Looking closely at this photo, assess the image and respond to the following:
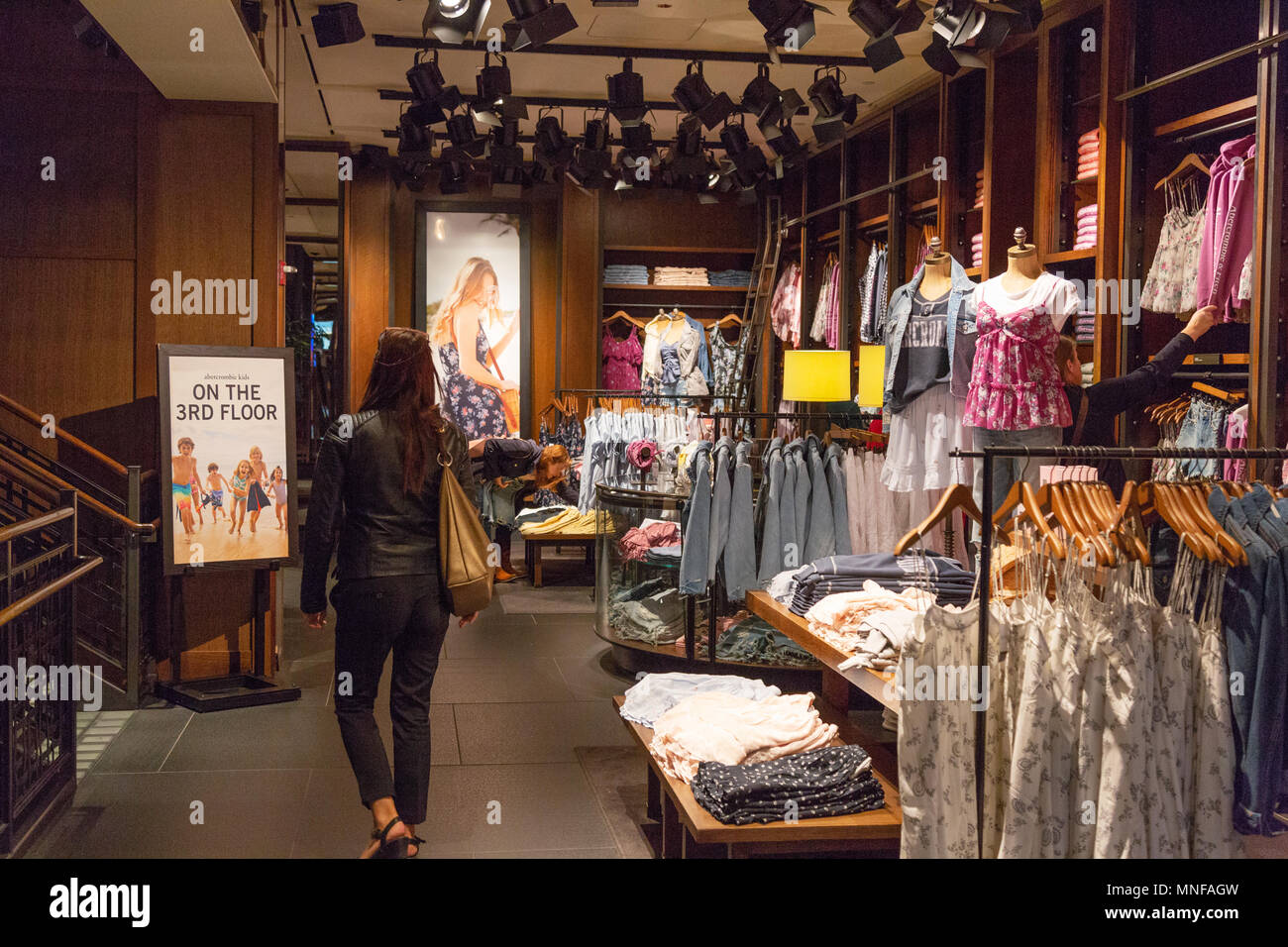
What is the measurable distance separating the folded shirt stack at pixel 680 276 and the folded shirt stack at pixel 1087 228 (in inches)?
220

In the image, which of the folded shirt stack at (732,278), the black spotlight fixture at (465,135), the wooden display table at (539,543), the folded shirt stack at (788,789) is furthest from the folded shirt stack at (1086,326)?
the folded shirt stack at (732,278)

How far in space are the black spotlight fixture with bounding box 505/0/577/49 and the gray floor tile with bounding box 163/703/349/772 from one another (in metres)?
3.09

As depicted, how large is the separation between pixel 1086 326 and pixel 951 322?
0.77 m

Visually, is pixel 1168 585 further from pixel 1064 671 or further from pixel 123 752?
pixel 123 752

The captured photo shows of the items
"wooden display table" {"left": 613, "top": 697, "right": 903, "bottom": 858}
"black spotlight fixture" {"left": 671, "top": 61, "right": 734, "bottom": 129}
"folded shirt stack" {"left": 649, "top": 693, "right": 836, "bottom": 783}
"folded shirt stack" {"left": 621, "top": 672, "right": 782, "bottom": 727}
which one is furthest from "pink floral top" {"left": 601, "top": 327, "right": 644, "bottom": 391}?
"wooden display table" {"left": 613, "top": 697, "right": 903, "bottom": 858}

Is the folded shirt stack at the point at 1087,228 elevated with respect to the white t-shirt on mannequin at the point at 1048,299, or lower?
elevated

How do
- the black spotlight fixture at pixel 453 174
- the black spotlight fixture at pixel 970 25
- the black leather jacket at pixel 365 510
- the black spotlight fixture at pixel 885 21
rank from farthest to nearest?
the black spotlight fixture at pixel 453 174 → the black spotlight fixture at pixel 885 21 → the black spotlight fixture at pixel 970 25 → the black leather jacket at pixel 365 510

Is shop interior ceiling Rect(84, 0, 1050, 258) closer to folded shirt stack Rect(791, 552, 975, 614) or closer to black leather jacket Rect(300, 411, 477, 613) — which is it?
black leather jacket Rect(300, 411, 477, 613)

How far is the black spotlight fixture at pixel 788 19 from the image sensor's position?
5.41 metres

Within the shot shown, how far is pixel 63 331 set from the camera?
5.39 metres

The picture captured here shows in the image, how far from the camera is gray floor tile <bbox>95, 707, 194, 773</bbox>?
437 centimetres

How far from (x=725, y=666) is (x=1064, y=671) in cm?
283

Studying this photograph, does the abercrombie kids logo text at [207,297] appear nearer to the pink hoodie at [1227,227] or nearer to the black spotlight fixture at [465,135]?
the black spotlight fixture at [465,135]
